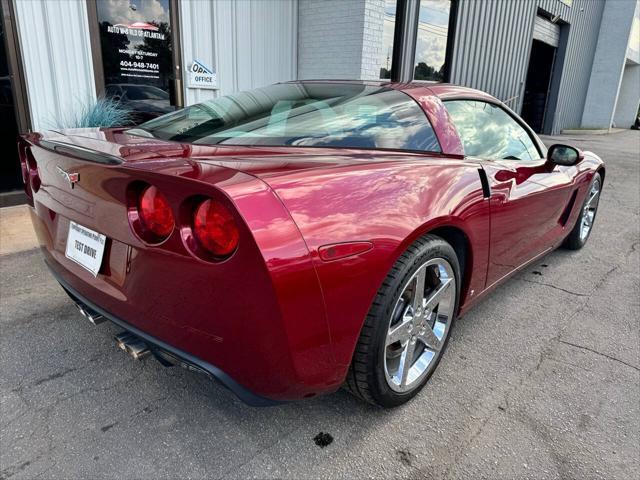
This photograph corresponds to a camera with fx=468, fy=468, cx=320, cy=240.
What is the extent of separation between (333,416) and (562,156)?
7.82 feet

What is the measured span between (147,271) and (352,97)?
142 cm

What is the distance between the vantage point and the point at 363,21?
6453mm

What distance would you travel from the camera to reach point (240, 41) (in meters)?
6.52

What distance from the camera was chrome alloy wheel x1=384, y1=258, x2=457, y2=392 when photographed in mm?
1978

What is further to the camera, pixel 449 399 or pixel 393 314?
pixel 449 399

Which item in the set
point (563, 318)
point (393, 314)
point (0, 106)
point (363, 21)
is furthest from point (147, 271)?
point (363, 21)

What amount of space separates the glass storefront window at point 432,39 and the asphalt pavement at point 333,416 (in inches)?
259

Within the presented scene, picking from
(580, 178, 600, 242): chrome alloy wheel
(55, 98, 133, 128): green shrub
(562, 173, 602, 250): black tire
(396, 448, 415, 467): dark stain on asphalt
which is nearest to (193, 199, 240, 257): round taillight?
(396, 448, 415, 467): dark stain on asphalt

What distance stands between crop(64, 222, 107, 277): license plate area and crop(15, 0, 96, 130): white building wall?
392 centimetres

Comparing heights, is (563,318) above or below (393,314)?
below

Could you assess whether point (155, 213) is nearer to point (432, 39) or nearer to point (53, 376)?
point (53, 376)

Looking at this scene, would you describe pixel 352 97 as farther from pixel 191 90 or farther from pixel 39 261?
pixel 191 90

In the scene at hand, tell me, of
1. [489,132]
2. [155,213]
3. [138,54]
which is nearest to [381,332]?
[155,213]

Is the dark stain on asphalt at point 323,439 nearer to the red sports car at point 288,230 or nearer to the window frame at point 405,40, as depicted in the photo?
the red sports car at point 288,230
